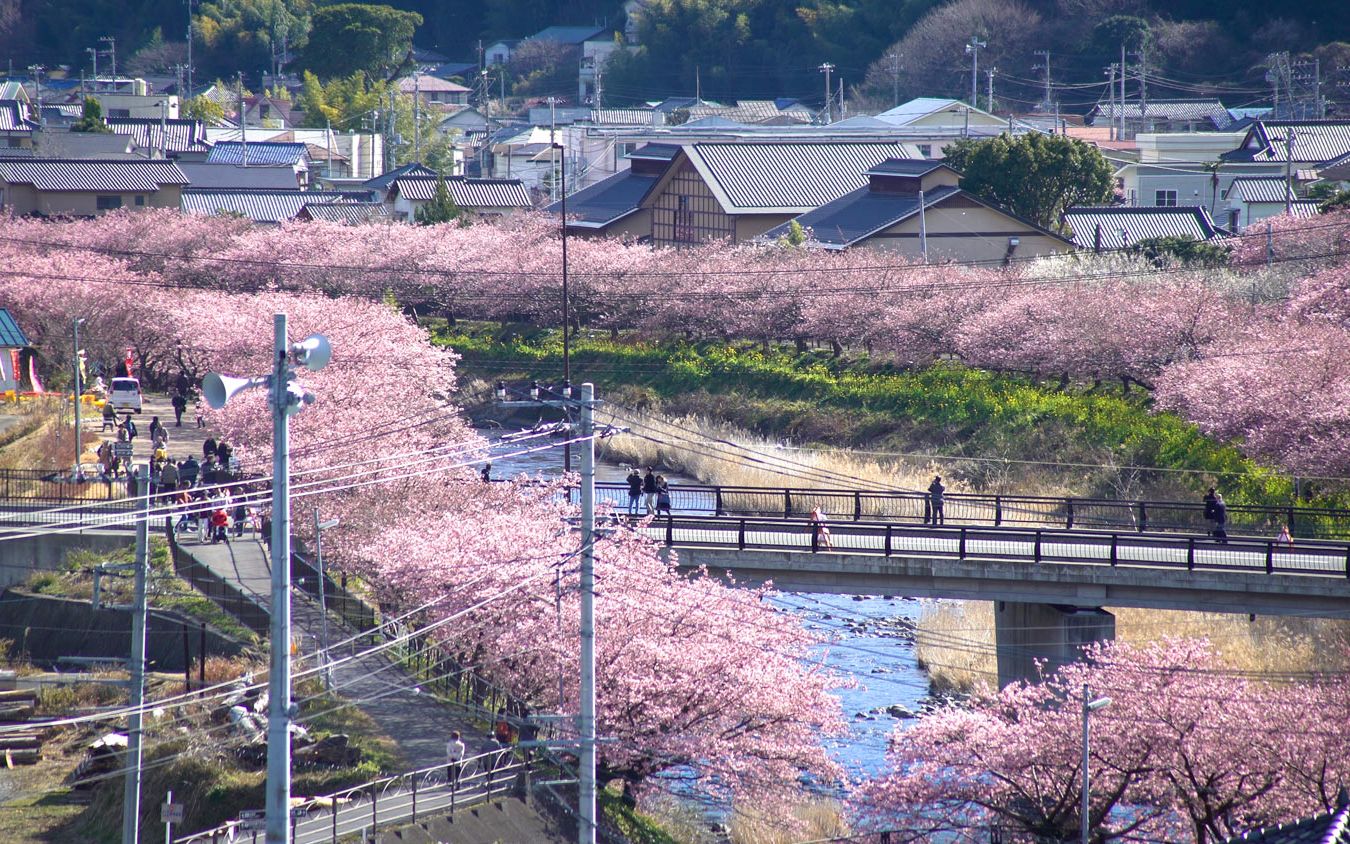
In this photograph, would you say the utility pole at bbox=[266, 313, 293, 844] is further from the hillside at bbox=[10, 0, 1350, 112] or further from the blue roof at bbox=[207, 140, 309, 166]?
the hillside at bbox=[10, 0, 1350, 112]

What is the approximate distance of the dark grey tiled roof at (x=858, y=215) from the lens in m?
46.8

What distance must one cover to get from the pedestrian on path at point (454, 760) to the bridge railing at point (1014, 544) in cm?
491

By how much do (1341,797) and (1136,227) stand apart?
38.2m

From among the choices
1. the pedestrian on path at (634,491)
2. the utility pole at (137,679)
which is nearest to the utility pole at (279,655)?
the utility pole at (137,679)

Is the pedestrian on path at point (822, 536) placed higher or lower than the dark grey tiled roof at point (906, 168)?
lower

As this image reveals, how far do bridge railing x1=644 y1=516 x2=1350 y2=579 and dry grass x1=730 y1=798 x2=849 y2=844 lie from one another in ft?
13.8

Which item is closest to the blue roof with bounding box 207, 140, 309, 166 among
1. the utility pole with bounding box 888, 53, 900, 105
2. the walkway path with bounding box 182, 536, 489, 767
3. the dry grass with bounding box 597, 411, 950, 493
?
the utility pole with bounding box 888, 53, 900, 105

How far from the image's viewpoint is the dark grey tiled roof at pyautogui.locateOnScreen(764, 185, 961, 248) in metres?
46.8

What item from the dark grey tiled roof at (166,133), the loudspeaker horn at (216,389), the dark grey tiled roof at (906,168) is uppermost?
the dark grey tiled roof at (166,133)

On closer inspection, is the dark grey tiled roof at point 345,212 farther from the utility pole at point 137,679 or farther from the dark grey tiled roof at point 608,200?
the utility pole at point 137,679

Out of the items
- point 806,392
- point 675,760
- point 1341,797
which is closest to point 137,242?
point 806,392

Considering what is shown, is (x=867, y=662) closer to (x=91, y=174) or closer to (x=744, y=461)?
(x=744, y=461)

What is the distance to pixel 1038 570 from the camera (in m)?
20.7

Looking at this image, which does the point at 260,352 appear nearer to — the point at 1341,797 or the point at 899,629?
the point at 899,629
